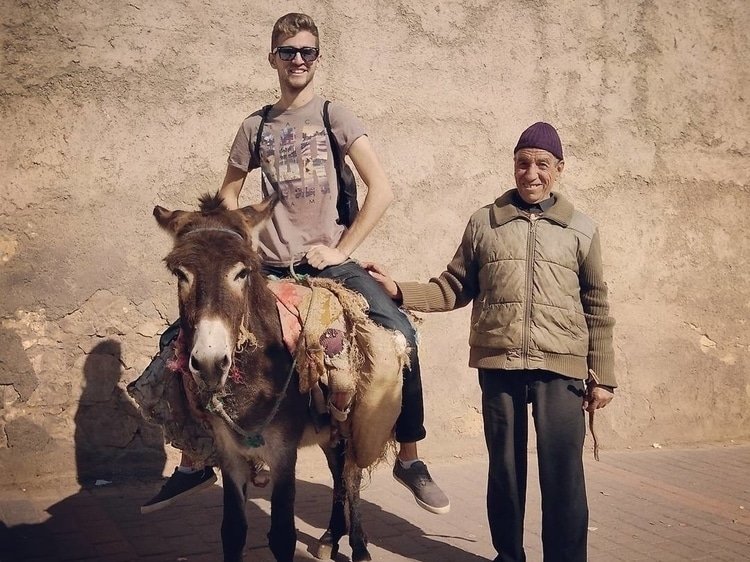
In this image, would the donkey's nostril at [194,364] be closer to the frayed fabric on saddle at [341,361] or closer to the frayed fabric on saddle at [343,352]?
the frayed fabric on saddle at [341,361]

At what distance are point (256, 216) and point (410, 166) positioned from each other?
9.44 feet

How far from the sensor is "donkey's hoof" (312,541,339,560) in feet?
13.5

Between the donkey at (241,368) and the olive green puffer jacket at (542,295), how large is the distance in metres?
0.96

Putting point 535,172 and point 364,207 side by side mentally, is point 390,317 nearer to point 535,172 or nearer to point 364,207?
point 364,207

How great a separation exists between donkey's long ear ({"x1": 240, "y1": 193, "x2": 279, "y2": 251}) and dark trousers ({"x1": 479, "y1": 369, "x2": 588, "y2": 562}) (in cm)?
128

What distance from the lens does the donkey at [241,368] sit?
2871 millimetres

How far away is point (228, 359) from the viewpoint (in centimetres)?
267

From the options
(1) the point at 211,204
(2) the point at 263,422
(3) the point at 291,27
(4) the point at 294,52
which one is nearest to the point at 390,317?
Result: (2) the point at 263,422

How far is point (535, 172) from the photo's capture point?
3283mm

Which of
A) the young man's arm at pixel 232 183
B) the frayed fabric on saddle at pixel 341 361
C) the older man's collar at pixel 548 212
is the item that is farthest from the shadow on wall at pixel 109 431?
the older man's collar at pixel 548 212

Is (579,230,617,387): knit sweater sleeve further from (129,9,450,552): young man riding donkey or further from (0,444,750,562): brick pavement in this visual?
(0,444,750,562): brick pavement

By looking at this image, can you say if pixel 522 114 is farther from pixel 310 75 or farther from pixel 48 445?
pixel 48 445

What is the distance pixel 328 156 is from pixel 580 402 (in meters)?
1.72

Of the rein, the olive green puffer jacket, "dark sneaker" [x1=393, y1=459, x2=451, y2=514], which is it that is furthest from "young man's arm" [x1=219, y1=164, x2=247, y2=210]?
"dark sneaker" [x1=393, y1=459, x2=451, y2=514]
